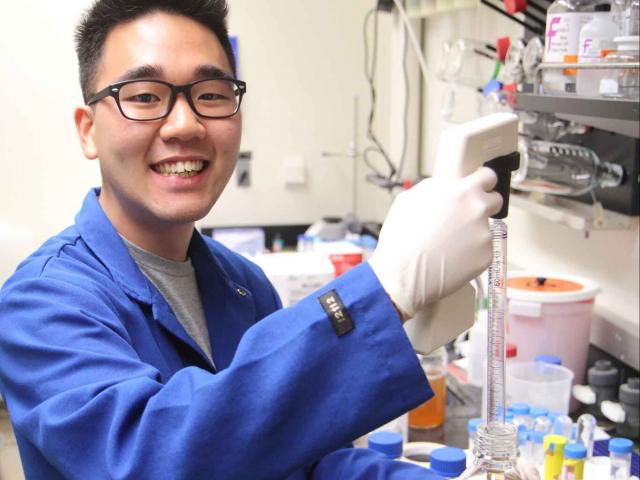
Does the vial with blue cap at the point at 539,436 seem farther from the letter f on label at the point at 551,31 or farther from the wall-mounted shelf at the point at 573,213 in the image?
the letter f on label at the point at 551,31

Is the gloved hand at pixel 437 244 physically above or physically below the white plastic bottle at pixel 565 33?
below

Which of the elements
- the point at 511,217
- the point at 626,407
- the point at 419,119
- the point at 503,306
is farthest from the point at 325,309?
the point at 419,119

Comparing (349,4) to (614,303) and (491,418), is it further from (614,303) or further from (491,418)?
(491,418)

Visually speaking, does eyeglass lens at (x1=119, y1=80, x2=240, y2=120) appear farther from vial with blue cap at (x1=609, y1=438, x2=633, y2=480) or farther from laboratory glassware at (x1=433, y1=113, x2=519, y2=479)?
vial with blue cap at (x1=609, y1=438, x2=633, y2=480)

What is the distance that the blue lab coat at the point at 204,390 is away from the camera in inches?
31.0

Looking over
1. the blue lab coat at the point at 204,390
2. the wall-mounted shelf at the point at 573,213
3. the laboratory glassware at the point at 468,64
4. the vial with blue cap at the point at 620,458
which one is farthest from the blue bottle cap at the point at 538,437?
the laboratory glassware at the point at 468,64

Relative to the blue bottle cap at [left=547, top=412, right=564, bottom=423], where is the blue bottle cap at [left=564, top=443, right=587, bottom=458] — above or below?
above

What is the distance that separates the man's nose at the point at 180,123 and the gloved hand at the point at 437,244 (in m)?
0.40

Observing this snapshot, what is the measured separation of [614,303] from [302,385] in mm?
1436

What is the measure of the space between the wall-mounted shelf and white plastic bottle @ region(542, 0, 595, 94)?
0.38 m

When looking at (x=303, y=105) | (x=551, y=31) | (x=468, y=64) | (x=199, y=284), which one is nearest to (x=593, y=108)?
(x=551, y=31)

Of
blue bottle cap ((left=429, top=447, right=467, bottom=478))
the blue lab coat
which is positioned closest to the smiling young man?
the blue lab coat

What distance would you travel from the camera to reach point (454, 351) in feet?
7.32

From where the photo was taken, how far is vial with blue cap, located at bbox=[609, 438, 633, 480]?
1.37 meters
